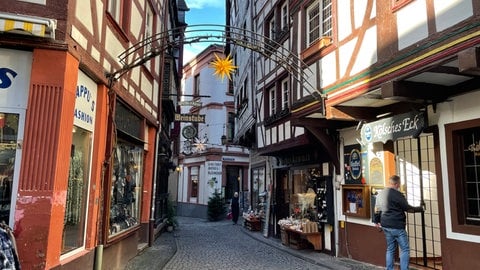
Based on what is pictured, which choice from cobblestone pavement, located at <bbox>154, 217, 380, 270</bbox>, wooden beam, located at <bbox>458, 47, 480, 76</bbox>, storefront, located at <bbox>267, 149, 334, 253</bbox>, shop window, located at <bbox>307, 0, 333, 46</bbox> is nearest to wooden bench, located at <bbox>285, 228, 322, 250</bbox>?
storefront, located at <bbox>267, 149, 334, 253</bbox>

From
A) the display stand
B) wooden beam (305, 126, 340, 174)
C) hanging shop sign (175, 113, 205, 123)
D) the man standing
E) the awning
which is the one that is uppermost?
hanging shop sign (175, 113, 205, 123)

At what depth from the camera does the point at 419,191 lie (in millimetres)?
7523

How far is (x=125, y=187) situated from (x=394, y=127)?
217 inches

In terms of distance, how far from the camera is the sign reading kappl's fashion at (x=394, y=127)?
6.52 m

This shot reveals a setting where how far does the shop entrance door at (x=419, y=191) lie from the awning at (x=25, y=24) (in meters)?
6.20

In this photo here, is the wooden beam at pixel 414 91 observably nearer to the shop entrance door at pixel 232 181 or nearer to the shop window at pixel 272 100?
the shop window at pixel 272 100

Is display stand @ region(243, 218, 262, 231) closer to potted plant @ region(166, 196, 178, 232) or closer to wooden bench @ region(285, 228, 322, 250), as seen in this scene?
potted plant @ region(166, 196, 178, 232)

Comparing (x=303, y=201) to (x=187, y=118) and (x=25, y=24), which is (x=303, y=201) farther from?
(x=25, y=24)

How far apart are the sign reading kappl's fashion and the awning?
5.42m

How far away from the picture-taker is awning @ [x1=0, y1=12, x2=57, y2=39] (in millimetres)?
4309

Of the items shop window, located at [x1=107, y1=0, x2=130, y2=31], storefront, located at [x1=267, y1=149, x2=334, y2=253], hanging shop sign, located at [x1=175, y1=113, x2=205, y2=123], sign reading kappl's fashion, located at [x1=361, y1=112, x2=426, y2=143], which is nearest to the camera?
sign reading kappl's fashion, located at [x1=361, y1=112, x2=426, y2=143]

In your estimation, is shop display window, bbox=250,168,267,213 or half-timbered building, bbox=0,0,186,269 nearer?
half-timbered building, bbox=0,0,186,269

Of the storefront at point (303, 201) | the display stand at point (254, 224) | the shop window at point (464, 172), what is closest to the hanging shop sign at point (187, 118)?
the storefront at point (303, 201)

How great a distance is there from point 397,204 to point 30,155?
522 centimetres
